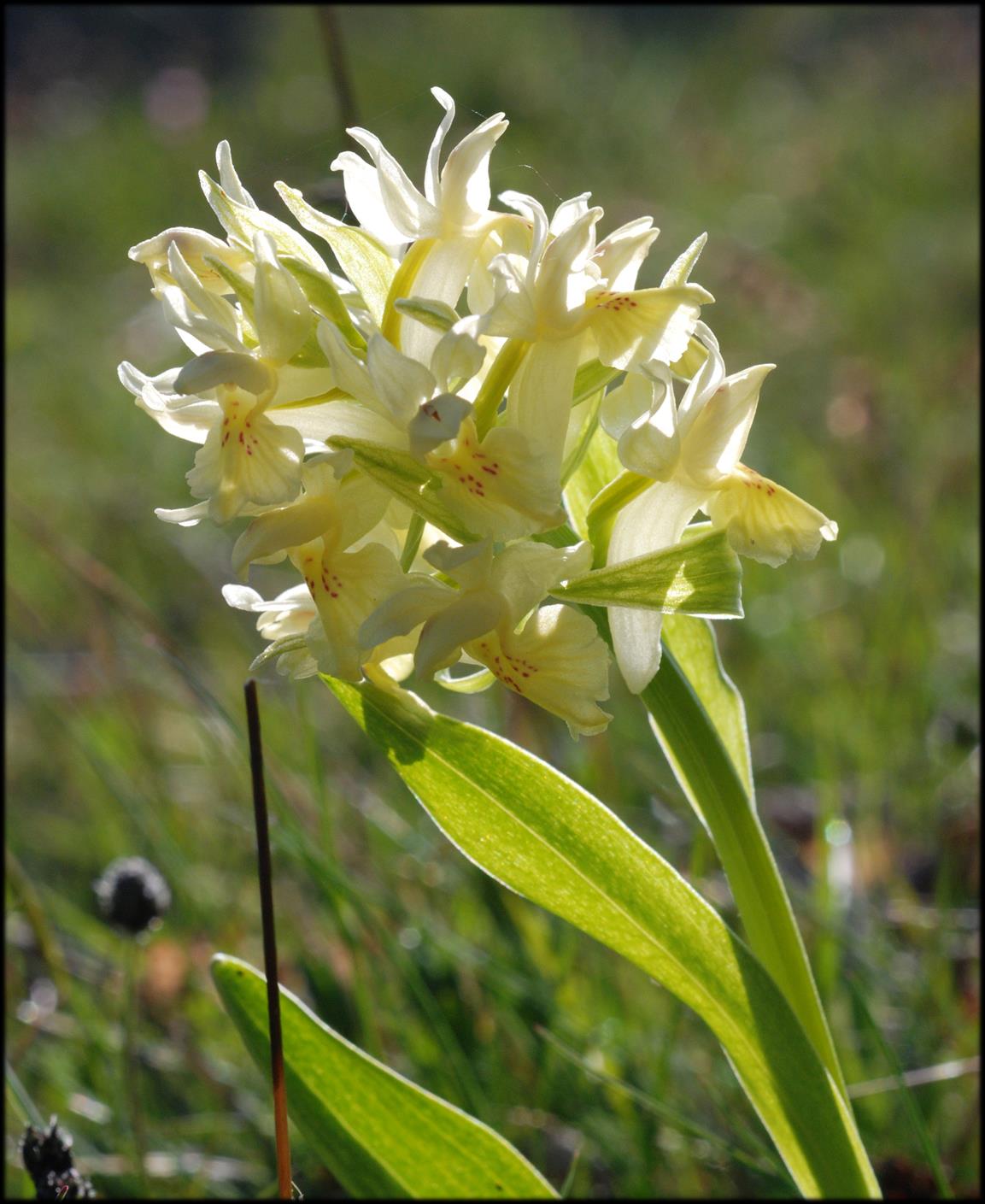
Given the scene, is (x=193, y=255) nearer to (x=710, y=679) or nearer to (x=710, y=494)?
(x=710, y=494)

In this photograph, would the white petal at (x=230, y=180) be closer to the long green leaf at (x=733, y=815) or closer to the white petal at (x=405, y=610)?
the white petal at (x=405, y=610)

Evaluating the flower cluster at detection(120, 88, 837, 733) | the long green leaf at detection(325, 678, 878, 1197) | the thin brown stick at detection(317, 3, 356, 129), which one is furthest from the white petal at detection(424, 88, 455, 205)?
the thin brown stick at detection(317, 3, 356, 129)

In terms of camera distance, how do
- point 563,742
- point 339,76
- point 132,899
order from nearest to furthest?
1. point 132,899
2. point 339,76
3. point 563,742

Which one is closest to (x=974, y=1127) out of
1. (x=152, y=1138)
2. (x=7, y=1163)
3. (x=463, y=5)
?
(x=152, y=1138)

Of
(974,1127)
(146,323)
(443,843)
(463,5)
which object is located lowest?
(974,1127)

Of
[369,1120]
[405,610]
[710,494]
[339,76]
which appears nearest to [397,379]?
[405,610]

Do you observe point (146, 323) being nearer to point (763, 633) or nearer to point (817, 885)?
point (763, 633)
